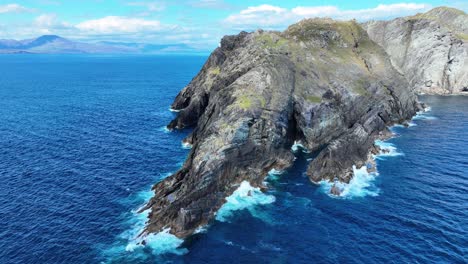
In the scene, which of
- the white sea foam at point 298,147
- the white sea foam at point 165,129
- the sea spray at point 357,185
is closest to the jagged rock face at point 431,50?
the white sea foam at point 298,147

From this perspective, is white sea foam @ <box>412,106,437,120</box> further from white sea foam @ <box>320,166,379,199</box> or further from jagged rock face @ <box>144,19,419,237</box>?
white sea foam @ <box>320,166,379,199</box>

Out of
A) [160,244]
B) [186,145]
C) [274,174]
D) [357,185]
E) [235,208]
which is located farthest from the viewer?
[186,145]

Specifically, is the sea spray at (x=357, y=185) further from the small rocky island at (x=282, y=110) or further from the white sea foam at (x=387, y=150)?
the white sea foam at (x=387, y=150)

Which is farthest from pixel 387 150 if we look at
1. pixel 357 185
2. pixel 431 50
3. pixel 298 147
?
pixel 431 50

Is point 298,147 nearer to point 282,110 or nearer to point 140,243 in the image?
point 282,110

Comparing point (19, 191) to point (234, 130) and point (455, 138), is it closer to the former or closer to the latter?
point (234, 130)
